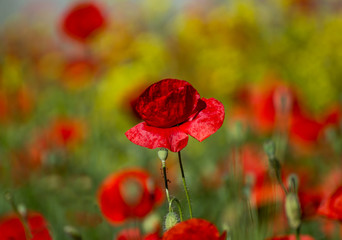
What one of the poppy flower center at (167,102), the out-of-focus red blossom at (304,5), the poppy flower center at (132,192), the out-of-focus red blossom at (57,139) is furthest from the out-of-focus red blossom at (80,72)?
the poppy flower center at (167,102)

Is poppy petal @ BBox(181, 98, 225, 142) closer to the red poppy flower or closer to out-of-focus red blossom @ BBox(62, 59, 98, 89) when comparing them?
the red poppy flower

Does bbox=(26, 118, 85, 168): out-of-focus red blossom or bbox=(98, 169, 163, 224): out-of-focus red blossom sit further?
bbox=(26, 118, 85, 168): out-of-focus red blossom

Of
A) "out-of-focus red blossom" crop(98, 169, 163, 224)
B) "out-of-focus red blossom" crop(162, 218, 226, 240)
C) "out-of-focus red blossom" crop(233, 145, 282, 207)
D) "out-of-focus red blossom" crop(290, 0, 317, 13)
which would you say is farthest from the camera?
"out-of-focus red blossom" crop(290, 0, 317, 13)

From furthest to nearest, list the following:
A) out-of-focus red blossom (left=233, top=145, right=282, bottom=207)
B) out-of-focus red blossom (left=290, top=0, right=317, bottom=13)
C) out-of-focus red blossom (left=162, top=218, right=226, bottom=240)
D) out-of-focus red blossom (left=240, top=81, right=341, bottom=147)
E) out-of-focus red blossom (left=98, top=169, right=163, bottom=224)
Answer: out-of-focus red blossom (left=290, top=0, right=317, bottom=13) < out-of-focus red blossom (left=240, top=81, right=341, bottom=147) < out-of-focus red blossom (left=233, top=145, right=282, bottom=207) < out-of-focus red blossom (left=98, top=169, right=163, bottom=224) < out-of-focus red blossom (left=162, top=218, right=226, bottom=240)


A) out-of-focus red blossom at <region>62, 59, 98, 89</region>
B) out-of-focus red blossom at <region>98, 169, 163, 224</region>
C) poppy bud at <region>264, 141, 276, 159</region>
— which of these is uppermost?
poppy bud at <region>264, 141, 276, 159</region>

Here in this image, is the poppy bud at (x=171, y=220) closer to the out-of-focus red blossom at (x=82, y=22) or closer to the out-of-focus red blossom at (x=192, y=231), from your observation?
the out-of-focus red blossom at (x=192, y=231)

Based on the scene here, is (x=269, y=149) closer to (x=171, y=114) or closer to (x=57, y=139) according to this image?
(x=171, y=114)

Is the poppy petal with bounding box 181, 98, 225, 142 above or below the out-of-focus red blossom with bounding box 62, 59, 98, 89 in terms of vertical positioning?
above

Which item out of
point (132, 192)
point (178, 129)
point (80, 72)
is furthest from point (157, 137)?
point (80, 72)

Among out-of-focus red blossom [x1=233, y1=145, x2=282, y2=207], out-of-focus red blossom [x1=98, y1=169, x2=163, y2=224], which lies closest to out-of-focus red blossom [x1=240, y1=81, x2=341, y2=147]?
out-of-focus red blossom [x1=233, y1=145, x2=282, y2=207]
